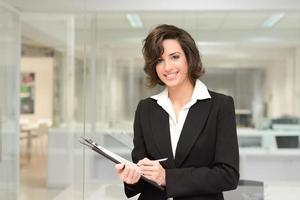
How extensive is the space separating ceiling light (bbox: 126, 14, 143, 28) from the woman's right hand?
338 centimetres

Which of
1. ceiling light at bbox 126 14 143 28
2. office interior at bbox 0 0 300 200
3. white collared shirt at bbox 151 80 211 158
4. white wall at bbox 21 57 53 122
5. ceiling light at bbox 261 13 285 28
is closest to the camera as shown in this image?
white collared shirt at bbox 151 80 211 158

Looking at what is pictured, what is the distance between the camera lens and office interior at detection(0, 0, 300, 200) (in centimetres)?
393

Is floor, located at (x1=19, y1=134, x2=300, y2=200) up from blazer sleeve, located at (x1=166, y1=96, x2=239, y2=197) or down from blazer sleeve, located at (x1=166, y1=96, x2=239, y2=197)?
down

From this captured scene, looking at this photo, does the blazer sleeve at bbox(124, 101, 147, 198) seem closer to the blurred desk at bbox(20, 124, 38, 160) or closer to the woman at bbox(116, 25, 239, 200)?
the woman at bbox(116, 25, 239, 200)


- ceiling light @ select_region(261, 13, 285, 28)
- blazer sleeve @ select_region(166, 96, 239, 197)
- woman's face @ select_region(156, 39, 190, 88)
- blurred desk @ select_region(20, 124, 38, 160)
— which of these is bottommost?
blurred desk @ select_region(20, 124, 38, 160)

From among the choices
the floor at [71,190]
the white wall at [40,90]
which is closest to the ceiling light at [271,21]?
the floor at [71,190]

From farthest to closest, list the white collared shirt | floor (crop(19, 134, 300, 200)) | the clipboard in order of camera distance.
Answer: floor (crop(19, 134, 300, 200)) < the white collared shirt < the clipboard

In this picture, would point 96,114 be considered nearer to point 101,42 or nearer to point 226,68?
point 101,42

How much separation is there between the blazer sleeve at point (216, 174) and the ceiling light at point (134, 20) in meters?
3.34

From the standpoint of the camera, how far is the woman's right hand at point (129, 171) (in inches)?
39.1

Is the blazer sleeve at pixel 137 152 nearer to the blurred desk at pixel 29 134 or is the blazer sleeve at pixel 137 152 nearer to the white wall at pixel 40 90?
the blurred desk at pixel 29 134

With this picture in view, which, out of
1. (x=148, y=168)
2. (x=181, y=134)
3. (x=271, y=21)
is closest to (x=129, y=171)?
(x=148, y=168)

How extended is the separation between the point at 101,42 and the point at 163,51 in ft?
12.9

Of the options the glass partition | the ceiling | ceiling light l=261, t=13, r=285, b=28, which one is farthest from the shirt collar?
ceiling light l=261, t=13, r=285, b=28
